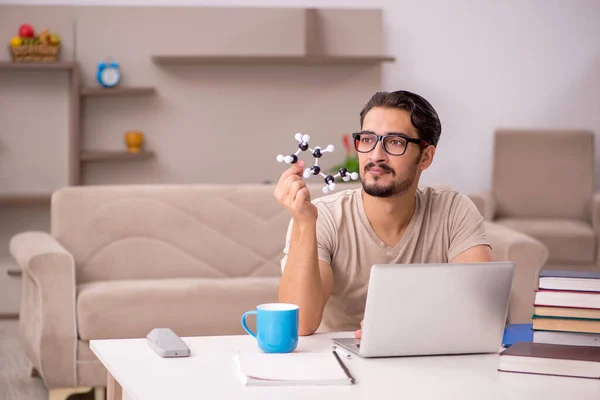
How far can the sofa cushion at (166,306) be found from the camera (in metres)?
3.26

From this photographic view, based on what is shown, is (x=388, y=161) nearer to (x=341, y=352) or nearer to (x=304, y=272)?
(x=304, y=272)

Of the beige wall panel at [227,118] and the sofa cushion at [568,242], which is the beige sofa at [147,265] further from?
the beige wall panel at [227,118]

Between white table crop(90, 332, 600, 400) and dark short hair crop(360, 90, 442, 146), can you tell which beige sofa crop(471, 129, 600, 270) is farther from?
white table crop(90, 332, 600, 400)

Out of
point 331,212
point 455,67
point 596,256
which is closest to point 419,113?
point 331,212

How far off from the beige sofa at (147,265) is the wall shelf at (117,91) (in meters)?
1.58

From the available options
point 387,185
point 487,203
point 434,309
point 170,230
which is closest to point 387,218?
point 387,185

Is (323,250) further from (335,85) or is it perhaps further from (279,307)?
(335,85)

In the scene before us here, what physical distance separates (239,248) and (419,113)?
5.94ft

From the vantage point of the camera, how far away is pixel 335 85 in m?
5.57

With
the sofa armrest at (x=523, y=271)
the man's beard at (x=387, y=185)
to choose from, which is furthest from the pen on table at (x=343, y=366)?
the sofa armrest at (x=523, y=271)

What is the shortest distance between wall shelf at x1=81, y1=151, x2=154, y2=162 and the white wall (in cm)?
165

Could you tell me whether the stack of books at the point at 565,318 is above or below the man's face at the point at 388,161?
below

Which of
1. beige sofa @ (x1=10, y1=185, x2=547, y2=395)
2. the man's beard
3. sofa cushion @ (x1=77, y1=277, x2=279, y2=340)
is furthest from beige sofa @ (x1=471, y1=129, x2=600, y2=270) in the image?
the man's beard

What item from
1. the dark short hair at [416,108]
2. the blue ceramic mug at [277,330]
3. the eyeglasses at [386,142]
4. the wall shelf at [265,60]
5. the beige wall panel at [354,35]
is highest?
the beige wall panel at [354,35]
